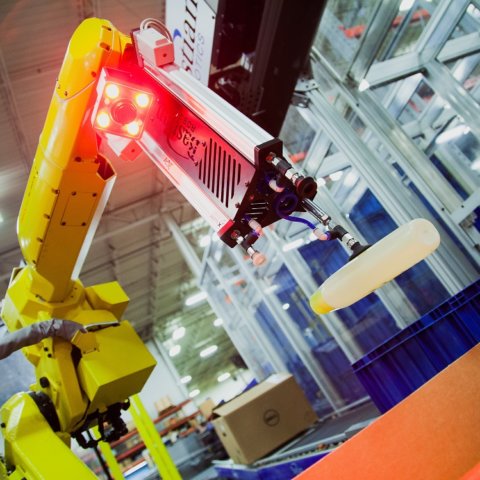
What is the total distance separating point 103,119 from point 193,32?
1750mm

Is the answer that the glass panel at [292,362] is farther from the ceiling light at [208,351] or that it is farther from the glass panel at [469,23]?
the ceiling light at [208,351]

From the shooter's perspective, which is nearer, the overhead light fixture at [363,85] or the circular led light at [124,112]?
the circular led light at [124,112]

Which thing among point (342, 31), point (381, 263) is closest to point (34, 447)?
point (381, 263)

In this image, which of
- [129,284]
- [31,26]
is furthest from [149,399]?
[31,26]

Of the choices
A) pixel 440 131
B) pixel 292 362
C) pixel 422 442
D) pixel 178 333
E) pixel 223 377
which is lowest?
pixel 422 442

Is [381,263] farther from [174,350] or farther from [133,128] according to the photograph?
[174,350]

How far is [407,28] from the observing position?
3.72 m

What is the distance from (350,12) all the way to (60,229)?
3.49m

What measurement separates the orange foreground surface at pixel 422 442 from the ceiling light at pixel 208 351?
2157cm

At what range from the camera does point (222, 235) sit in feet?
3.99

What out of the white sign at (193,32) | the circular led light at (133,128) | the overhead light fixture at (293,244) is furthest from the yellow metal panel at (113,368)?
the overhead light fixture at (293,244)

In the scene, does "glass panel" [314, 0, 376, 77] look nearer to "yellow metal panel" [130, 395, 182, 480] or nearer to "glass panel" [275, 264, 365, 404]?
"yellow metal panel" [130, 395, 182, 480]

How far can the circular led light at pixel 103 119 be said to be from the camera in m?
1.44

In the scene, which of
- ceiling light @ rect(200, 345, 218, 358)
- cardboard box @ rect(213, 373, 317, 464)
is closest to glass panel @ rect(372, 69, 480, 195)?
cardboard box @ rect(213, 373, 317, 464)
